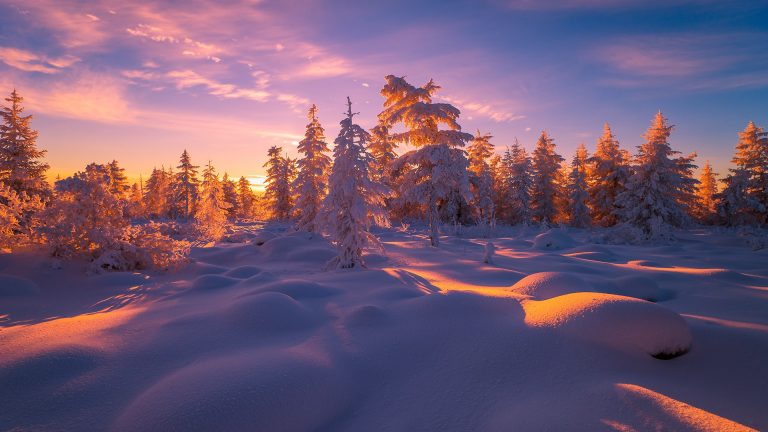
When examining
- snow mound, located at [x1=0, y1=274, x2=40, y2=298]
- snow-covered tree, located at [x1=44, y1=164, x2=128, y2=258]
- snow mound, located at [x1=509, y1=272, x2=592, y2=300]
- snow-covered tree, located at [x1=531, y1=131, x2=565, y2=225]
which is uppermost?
snow-covered tree, located at [x1=531, y1=131, x2=565, y2=225]

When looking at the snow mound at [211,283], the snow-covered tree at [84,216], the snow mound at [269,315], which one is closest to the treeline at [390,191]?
the snow-covered tree at [84,216]

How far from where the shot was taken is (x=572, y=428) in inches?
89.4

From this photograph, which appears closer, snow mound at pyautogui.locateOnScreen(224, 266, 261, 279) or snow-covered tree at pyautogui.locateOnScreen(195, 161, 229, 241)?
snow mound at pyautogui.locateOnScreen(224, 266, 261, 279)

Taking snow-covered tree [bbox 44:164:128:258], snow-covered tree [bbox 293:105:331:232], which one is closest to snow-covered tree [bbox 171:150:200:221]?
snow-covered tree [bbox 293:105:331:232]

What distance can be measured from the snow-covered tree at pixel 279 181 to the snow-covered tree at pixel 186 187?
13.4 meters

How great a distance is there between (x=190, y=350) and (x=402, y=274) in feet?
16.5

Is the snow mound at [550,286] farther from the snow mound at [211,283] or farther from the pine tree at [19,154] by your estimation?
the pine tree at [19,154]

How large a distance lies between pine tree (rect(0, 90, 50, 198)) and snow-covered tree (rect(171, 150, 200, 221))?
16847 millimetres

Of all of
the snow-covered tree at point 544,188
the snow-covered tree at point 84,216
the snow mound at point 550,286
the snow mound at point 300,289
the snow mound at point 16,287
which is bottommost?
the snow mound at point 16,287

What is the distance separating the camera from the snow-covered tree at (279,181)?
3322 cm

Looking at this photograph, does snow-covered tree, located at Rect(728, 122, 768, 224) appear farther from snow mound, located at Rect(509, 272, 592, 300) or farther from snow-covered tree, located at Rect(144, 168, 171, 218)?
snow-covered tree, located at Rect(144, 168, 171, 218)

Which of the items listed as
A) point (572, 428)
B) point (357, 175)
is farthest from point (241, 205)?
point (572, 428)

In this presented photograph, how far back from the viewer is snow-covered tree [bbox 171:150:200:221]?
4091 cm

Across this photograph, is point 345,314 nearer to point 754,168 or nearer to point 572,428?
point 572,428
